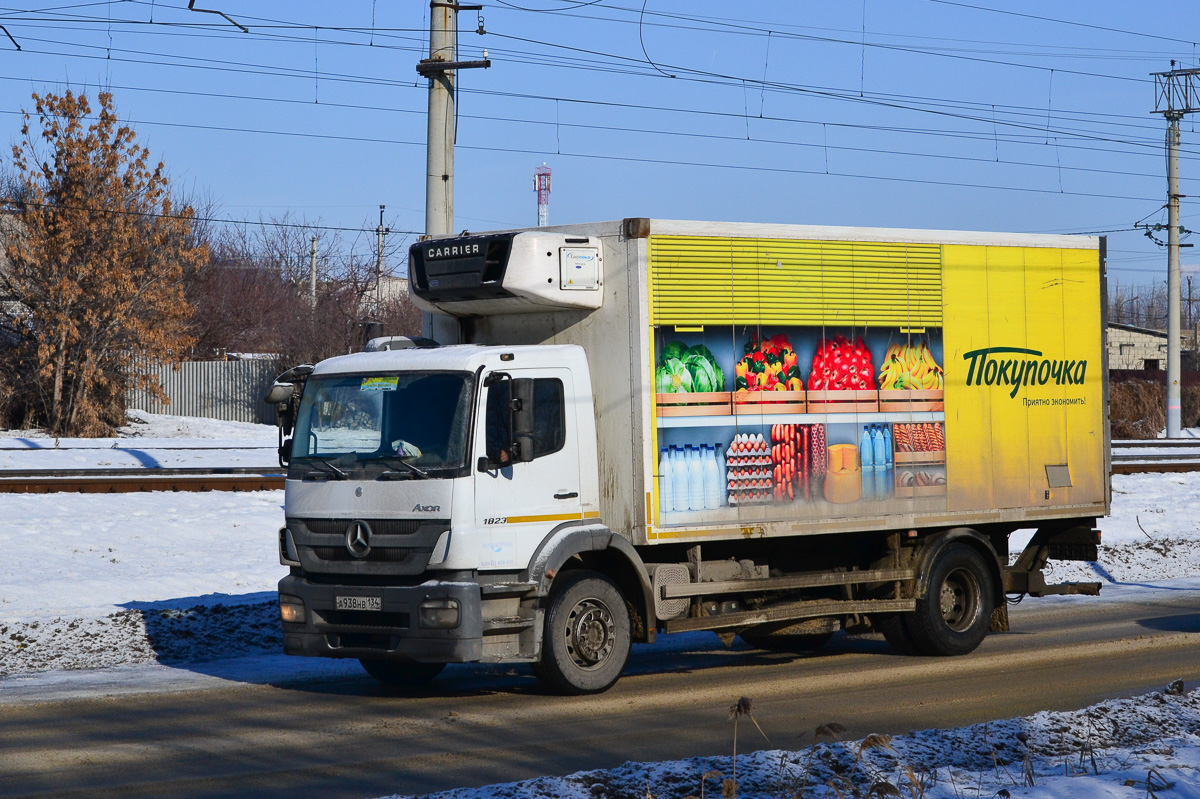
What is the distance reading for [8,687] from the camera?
10.1 m

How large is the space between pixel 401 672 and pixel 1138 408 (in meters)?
42.5

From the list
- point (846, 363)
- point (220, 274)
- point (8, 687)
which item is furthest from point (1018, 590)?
point (220, 274)

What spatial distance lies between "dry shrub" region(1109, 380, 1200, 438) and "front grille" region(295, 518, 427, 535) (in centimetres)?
4074

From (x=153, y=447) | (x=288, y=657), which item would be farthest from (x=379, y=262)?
(x=288, y=657)

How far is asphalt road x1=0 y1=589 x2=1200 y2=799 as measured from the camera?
739cm

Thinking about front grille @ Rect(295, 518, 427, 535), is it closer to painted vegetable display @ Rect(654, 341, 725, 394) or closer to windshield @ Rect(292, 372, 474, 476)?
windshield @ Rect(292, 372, 474, 476)

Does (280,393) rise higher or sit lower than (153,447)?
higher

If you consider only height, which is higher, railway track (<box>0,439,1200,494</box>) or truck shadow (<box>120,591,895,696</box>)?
railway track (<box>0,439,1200,494</box>)

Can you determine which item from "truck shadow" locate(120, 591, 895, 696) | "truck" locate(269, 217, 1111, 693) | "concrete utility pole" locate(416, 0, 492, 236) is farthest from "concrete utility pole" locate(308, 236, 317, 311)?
"truck" locate(269, 217, 1111, 693)

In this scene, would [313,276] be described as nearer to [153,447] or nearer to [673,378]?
[153,447]

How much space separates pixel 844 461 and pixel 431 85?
30.6 ft

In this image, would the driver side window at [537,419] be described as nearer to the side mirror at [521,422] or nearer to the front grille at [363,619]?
the side mirror at [521,422]

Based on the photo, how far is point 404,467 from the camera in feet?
30.4

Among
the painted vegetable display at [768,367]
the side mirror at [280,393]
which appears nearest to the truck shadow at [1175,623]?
the painted vegetable display at [768,367]
